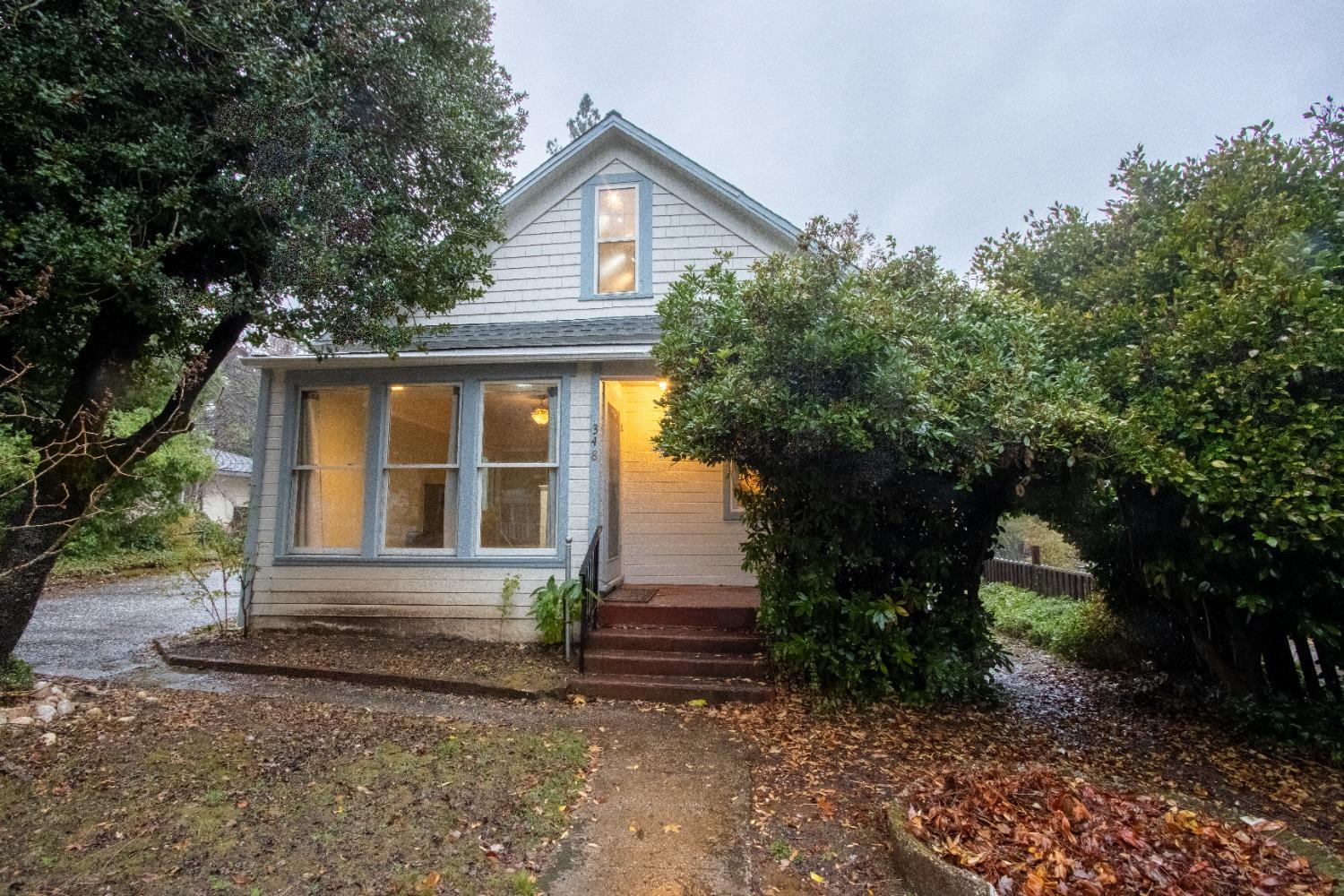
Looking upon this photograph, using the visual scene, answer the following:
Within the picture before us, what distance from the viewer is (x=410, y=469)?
23.5 feet

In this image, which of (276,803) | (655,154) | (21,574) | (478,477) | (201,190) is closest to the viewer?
(276,803)

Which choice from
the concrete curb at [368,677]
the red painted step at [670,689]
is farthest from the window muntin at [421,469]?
the red painted step at [670,689]

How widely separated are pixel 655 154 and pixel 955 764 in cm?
762

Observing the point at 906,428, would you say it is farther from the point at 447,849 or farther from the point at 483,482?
the point at 483,482

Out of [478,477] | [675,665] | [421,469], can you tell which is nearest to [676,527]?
[478,477]

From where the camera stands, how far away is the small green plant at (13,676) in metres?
4.51

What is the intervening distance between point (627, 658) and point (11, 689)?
14.6 feet

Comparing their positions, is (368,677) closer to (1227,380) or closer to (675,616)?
(675,616)

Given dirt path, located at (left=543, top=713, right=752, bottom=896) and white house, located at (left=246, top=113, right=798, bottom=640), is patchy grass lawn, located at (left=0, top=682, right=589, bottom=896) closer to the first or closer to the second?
dirt path, located at (left=543, top=713, right=752, bottom=896)

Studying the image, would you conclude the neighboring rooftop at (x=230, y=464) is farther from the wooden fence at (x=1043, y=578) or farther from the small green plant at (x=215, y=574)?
the wooden fence at (x=1043, y=578)

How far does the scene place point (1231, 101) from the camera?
72.8ft

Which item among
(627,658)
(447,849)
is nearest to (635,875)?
(447,849)

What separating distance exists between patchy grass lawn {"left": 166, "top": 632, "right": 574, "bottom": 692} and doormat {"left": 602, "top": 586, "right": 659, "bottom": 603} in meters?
0.78

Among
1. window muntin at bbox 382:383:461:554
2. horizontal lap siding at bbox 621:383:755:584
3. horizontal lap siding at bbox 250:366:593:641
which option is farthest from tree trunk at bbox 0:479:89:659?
horizontal lap siding at bbox 621:383:755:584
